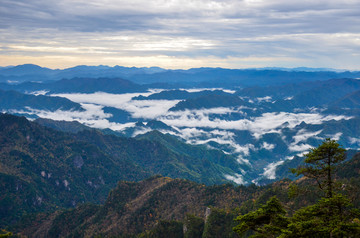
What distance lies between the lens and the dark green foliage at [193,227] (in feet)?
455

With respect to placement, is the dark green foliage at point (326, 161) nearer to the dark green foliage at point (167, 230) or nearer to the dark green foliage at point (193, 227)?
the dark green foliage at point (193, 227)

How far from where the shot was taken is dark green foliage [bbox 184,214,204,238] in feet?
455

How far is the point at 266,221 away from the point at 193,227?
100 m

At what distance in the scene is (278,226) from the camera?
44250 mm

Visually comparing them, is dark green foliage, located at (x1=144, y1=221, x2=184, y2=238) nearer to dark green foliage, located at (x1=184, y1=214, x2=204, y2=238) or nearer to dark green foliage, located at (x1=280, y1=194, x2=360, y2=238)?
dark green foliage, located at (x1=184, y1=214, x2=204, y2=238)

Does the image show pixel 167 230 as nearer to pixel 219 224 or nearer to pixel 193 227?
pixel 193 227

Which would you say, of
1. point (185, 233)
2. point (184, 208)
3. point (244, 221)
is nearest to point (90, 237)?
point (184, 208)

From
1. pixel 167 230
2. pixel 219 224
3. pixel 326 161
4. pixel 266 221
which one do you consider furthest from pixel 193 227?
pixel 326 161

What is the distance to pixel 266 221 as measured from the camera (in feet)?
155

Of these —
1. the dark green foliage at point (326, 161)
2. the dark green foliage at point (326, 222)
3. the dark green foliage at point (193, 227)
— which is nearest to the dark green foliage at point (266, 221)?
the dark green foliage at point (326, 222)

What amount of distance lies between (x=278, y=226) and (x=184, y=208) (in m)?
157

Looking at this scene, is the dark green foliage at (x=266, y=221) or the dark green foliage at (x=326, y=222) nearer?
the dark green foliage at (x=326, y=222)

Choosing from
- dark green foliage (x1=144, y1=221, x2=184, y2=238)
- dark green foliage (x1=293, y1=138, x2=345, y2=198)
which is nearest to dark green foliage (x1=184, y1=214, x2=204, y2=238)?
dark green foliage (x1=144, y1=221, x2=184, y2=238)

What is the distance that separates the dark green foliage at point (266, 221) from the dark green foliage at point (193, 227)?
96210 mm
